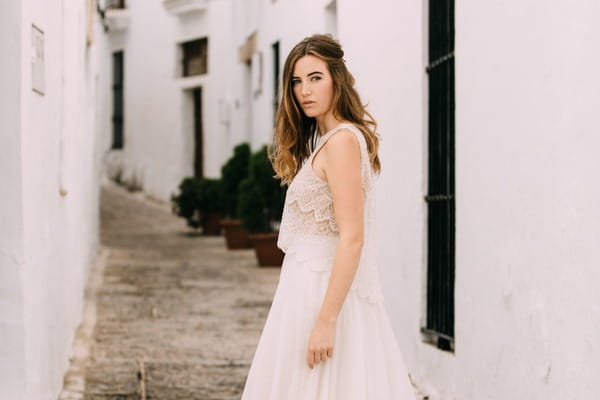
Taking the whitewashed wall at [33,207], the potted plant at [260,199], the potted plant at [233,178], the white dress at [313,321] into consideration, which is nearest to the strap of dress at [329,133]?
the white dress at [313,321]

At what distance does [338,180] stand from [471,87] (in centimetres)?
193

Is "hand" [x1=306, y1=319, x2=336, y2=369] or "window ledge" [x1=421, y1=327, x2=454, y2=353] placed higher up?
"hand" [x1=306, y1=319, x2=336, y2=369]

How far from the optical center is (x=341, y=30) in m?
7.90

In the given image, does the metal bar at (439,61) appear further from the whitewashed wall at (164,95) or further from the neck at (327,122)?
the whitewashed wall at (164,95)

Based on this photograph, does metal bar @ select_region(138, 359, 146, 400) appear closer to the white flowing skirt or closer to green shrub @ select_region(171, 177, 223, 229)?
the white flowing skirt

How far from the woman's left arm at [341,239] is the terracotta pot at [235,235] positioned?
11.0m

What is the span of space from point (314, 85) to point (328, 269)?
0.59m

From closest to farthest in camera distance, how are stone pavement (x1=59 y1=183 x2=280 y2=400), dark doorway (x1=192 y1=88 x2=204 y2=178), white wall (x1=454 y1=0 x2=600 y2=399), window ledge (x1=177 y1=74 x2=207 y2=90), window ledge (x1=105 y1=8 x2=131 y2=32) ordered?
white wall (x1=454 y1=0 x2=600 y2=399)
stone pavement (x1=59 y1=183 x2=280 y2=400)
window ledge (x1=177 y1=74 x2=207 y2=90)
dark doorway (x1=192 y1=88 x2=204 y2=178)
window ledge (x1=105 y1=8 x2=131 y2=32)

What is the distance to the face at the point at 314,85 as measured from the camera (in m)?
3.20

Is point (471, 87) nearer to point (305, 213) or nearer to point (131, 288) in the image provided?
point (305, 213)

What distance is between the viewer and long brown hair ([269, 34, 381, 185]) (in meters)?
3.21

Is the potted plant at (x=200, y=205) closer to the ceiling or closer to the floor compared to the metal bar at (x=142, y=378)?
closer to the ceiling

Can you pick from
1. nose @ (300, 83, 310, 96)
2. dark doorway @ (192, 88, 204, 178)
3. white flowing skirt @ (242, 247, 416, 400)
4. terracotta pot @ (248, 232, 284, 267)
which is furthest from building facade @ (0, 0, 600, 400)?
dark doorway @ (192, 88, 204, 178)

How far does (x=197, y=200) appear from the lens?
16094 millimetres
